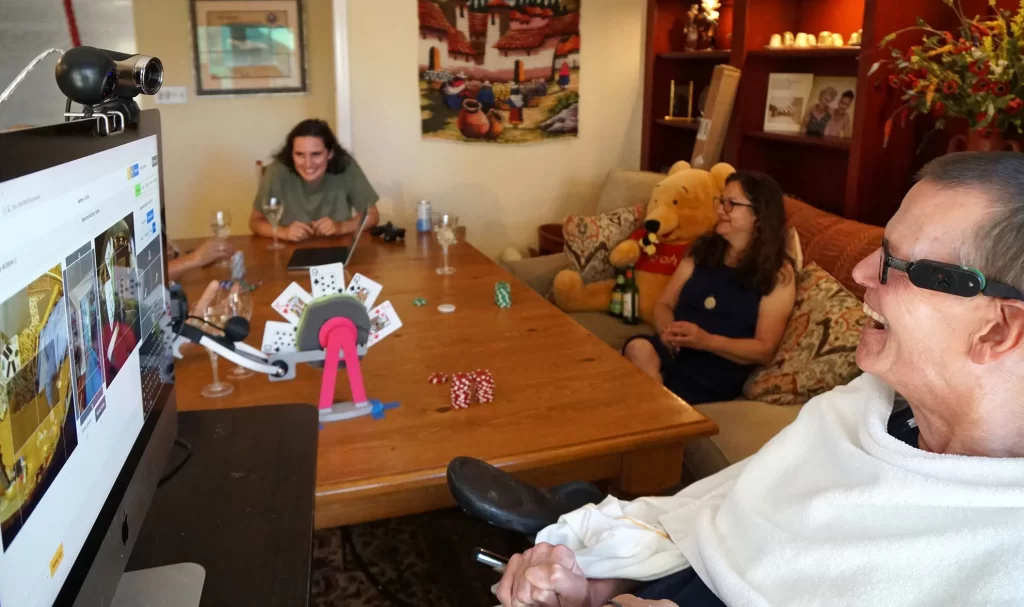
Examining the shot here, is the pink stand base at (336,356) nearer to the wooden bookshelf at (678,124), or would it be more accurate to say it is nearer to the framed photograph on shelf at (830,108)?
the framed photograph on shelf at (830,108)

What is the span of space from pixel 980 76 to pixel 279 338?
1837 millimetres

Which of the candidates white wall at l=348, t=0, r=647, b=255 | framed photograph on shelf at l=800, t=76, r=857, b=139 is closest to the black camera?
framed photograph on shelf at l=800, t=76, r=857, b=139

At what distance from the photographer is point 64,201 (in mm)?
584

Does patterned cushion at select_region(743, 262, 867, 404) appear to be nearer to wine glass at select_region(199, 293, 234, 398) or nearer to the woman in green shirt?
wine glass at select_region(199, 293, 234, 398)

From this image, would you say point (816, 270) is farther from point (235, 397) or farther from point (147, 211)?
point (147, 211)

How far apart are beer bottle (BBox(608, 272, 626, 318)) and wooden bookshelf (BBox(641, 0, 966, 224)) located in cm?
79

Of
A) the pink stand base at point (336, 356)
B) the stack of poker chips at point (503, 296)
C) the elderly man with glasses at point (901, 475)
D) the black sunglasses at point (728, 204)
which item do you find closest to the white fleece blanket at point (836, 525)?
the elderly man with glasses at point (901, 475)

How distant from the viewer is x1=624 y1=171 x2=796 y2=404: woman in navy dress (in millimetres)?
2277

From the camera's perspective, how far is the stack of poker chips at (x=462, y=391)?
4.86 ft

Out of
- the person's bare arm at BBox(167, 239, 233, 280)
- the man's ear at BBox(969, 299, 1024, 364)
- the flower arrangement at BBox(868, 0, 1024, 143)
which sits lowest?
the person's bare arm at BBox(167, 239, 233, 280)

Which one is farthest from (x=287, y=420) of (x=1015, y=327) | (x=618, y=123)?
(x=618, y=123)

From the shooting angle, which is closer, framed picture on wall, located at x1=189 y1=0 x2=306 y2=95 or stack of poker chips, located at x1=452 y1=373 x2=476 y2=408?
stack of poker chips, located at x1=452 y1=373 x2=476 y2=408

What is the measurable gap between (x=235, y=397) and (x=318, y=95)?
3.50m

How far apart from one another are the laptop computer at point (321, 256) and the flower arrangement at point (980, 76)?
1.70 metres
